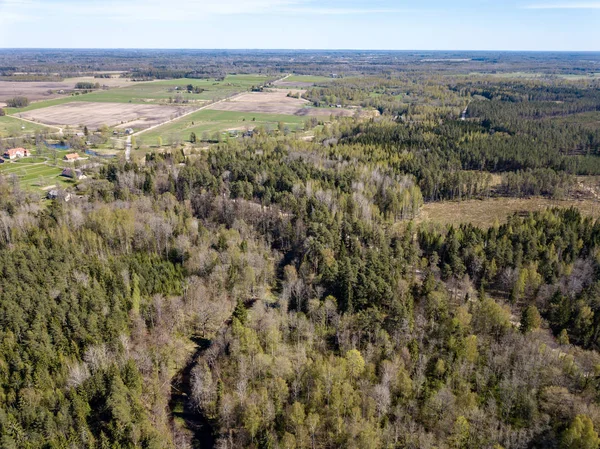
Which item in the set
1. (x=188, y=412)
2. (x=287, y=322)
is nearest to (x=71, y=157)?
(x=287, y=322)

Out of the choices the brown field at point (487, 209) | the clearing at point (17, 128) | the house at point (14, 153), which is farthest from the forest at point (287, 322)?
the clearing at point (17, 128)

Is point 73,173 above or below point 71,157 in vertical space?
below

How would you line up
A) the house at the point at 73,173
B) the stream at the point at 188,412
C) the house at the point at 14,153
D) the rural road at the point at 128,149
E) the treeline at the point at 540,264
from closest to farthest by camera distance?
the stream at the point at 188,412, the treeline at the point at 540,264, the house at the point at 73,173, the house at the point at 14,153, the rural road at the point at 128,149

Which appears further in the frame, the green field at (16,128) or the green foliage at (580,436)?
the green field at (16,128)

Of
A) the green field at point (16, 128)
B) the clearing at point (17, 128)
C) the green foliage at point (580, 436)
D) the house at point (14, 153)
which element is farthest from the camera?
the green field at point (16, 128)

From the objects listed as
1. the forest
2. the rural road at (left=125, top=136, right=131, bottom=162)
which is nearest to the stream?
the forest

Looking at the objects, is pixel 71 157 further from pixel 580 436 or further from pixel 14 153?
pixel 580 436

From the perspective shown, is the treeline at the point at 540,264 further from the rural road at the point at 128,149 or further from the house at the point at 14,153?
the house at the point at 14,153
